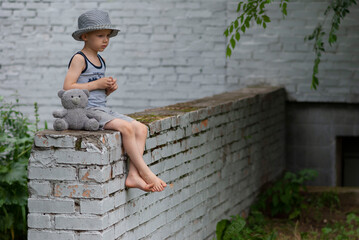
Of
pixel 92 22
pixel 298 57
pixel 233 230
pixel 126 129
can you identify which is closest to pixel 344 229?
pixel 233 230

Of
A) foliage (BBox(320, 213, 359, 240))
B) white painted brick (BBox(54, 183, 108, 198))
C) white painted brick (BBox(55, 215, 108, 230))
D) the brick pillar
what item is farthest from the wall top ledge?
foliage (BBox(320, 213, 359, 240))

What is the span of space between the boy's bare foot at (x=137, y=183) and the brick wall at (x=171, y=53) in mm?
4266

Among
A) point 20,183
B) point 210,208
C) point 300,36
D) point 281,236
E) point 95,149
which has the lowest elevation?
point 281,236

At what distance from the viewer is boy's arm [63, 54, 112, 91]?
3195 mm

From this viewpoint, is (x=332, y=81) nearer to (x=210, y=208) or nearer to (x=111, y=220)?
(x=210, y=208)

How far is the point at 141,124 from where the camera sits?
10.8 ft

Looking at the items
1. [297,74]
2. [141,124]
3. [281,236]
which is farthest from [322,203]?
[141,124]

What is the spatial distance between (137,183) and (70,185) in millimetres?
388

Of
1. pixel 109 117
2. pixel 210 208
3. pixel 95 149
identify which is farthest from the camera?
pixel 210 208

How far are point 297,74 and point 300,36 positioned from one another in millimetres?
426

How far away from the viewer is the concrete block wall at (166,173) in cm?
294

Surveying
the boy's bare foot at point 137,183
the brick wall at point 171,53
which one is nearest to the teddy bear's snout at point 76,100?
the boy's bare foot at point 137,183

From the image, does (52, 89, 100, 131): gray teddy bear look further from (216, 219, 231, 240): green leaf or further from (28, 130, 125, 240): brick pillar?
(216, 219, 231, 240): green leaf

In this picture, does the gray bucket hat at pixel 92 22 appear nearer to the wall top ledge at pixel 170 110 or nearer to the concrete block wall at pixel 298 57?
the wall top ledge at pixel 170 110
